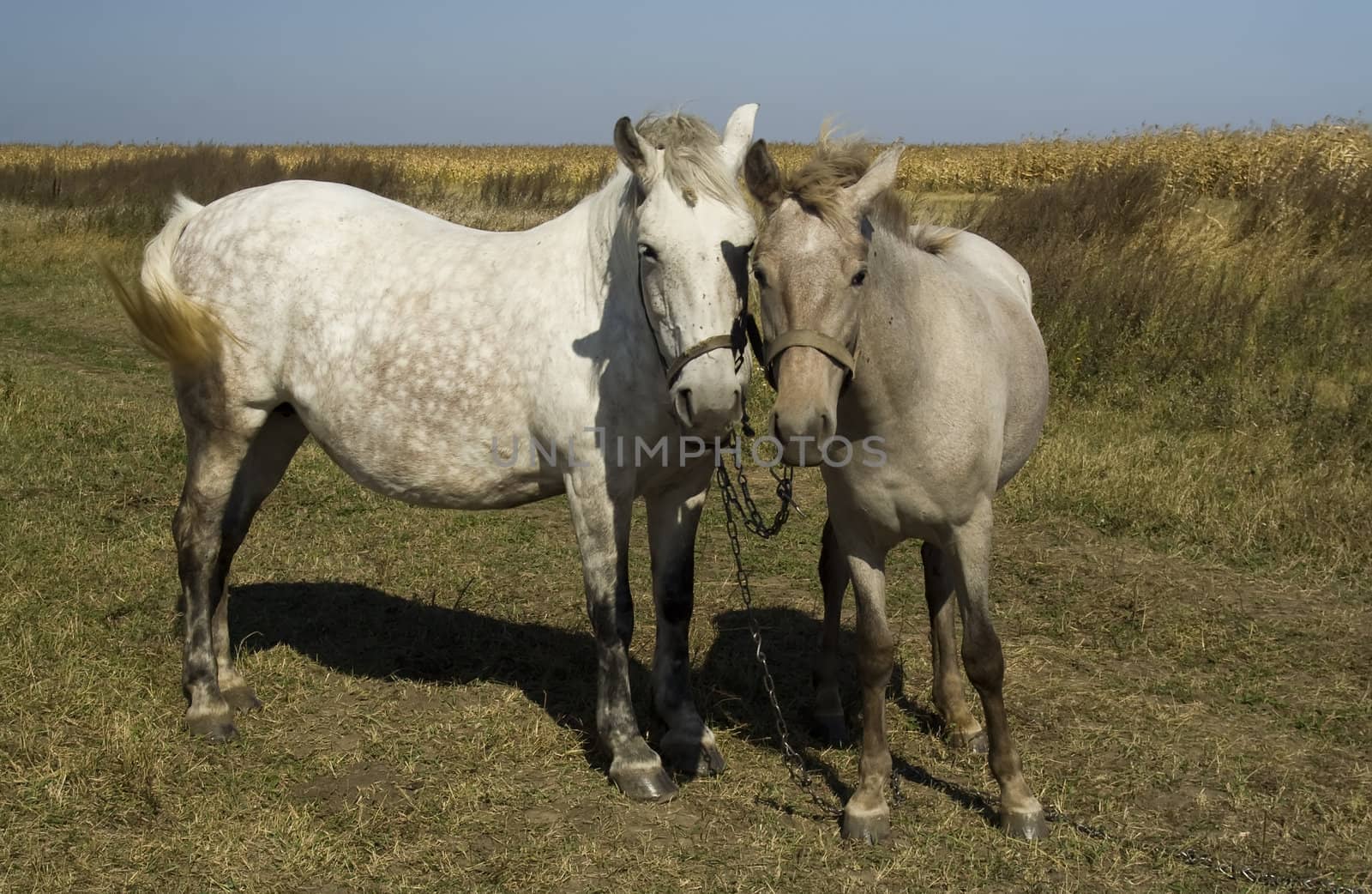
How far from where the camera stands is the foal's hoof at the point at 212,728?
4.29m

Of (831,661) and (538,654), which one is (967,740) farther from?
(538,654)

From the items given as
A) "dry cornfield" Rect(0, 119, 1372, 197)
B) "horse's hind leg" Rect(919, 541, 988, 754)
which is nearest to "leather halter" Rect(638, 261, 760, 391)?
"horse's hind leg" Rect(919, 541, 988, 754)

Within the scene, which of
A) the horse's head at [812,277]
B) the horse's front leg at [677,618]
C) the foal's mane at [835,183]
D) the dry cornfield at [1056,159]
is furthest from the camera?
the dry cornfield at [1056,159]

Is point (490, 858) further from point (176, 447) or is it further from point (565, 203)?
point (565, 203)

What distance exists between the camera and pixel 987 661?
3.59 m

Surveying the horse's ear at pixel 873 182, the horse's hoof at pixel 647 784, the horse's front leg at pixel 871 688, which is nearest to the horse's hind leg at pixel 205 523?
the horse's hoof at pixel 647 784

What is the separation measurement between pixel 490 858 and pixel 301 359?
1960mm

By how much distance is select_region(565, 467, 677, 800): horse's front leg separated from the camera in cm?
385

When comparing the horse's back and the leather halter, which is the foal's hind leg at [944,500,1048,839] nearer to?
the horse's back

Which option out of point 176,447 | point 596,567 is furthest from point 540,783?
point 176,447

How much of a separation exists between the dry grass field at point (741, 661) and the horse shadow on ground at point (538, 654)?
0.08 ft

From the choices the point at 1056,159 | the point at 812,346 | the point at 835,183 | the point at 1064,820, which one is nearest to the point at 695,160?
the point at 835,183

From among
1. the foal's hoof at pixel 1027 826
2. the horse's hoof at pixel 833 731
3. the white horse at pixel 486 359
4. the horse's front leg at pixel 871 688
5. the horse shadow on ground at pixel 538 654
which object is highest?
the white horse at pixel 486 359

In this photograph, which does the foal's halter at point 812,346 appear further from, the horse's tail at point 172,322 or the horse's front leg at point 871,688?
the horse's tail at point 172,322
